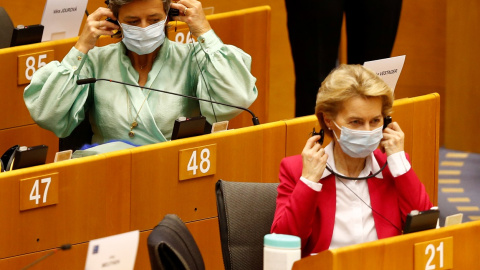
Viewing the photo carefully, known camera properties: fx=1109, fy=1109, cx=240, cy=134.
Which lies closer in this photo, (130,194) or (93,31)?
(130,194)

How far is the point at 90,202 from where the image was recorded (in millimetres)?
4098

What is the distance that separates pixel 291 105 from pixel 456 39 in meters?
1.21

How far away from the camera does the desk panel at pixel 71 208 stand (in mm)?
3900

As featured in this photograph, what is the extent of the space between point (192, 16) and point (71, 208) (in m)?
1.10

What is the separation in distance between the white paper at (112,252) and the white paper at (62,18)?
2945mm

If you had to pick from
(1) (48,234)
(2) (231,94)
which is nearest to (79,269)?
(1) (48,234)

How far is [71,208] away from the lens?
405 cm

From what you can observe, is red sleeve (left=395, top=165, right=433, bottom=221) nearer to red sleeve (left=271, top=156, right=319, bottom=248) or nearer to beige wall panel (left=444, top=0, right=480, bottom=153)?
red sleeve (left=271, top=156, right=319, bottom=248)

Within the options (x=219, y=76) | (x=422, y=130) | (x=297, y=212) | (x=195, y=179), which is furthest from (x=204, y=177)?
(x=422, y=130)

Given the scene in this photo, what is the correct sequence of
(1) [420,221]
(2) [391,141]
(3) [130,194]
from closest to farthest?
(1) [420,221]
(2) [391,141]
(3) [130,194]

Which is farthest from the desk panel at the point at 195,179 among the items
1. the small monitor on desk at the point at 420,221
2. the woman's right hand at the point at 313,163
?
the small monitor on desk at the point at 420,221

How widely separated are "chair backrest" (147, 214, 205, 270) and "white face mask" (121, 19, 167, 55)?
137cm

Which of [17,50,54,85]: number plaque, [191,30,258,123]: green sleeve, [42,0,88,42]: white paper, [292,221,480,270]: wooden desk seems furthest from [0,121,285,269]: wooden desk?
[42,0,88,42]: white paper

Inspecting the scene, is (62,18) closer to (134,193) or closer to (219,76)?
(219,76)
